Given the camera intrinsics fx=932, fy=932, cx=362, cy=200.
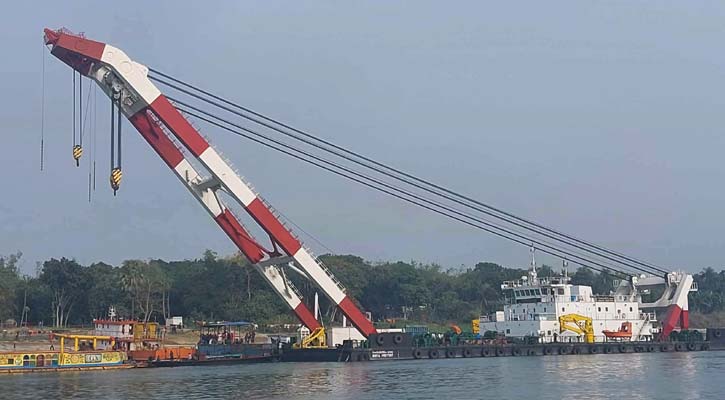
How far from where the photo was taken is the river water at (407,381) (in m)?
29.1

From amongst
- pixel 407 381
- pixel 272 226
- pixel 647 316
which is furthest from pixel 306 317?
pixel 647 316

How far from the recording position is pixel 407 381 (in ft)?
110

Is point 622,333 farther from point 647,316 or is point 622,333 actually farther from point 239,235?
point 239,235

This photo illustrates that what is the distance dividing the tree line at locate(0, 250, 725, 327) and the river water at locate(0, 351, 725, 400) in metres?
25.6

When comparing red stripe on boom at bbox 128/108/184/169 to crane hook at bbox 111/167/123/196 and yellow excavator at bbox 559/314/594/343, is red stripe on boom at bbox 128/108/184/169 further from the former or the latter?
yellow excavator at bbox 559/314/594/343

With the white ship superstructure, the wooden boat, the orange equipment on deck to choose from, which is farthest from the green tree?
the orange equipment on deck

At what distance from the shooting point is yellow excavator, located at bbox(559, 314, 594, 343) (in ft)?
171

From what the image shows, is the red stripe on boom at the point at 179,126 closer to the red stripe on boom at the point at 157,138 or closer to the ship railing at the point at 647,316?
the red stripe on boom at the point at 157,138

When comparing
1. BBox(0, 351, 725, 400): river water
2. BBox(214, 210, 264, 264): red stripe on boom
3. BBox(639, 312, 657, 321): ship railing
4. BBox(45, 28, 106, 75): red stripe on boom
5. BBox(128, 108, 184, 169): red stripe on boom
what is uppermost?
BBox(45, 28, 106, 75): red stripe on boom

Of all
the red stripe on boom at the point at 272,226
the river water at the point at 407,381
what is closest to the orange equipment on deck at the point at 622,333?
the river water at the point at 407,381

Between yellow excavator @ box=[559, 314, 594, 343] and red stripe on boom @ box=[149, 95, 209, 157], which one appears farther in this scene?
yellow excavator @ box=[559, 314, 594, 343]

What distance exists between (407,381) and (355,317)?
41.4 ft

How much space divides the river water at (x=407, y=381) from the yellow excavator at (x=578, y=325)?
571 cm

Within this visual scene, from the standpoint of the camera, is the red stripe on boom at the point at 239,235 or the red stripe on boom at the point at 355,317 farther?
the red stripe on boom at the point at 355,317
